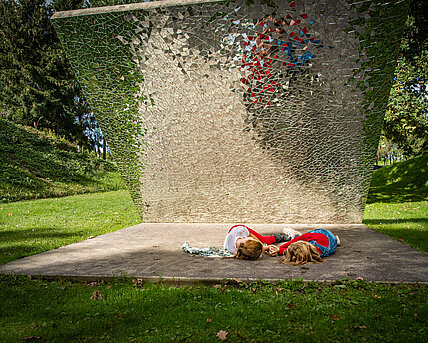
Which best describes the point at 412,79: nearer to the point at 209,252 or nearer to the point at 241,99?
the point at 241,99

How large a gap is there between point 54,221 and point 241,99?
20.1ft

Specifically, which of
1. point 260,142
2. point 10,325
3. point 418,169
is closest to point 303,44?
point 260,142

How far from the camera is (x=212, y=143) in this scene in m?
7.66

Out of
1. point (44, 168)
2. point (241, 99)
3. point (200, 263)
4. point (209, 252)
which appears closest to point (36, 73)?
point (44, 168)

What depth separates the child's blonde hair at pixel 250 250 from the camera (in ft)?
14.9

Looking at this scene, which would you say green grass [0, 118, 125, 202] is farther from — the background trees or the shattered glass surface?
the shattered glass surface

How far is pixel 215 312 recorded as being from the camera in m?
2.94

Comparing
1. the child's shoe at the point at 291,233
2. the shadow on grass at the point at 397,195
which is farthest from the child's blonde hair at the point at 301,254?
the shadow on grass at the point at 397,195

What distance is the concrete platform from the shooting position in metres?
3.82

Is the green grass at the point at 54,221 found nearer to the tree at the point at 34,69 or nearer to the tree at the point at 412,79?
the tree at the point at 412,79

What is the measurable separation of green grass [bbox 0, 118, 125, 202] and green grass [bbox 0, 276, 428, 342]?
11060mm

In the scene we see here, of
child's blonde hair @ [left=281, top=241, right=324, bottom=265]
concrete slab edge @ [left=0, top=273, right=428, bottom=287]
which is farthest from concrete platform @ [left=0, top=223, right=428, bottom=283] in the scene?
child's blonde hair @ [left=281, top=241, right=324, bottom=265]

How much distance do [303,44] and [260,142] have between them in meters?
2.26

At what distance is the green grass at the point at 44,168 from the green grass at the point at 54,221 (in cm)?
169
